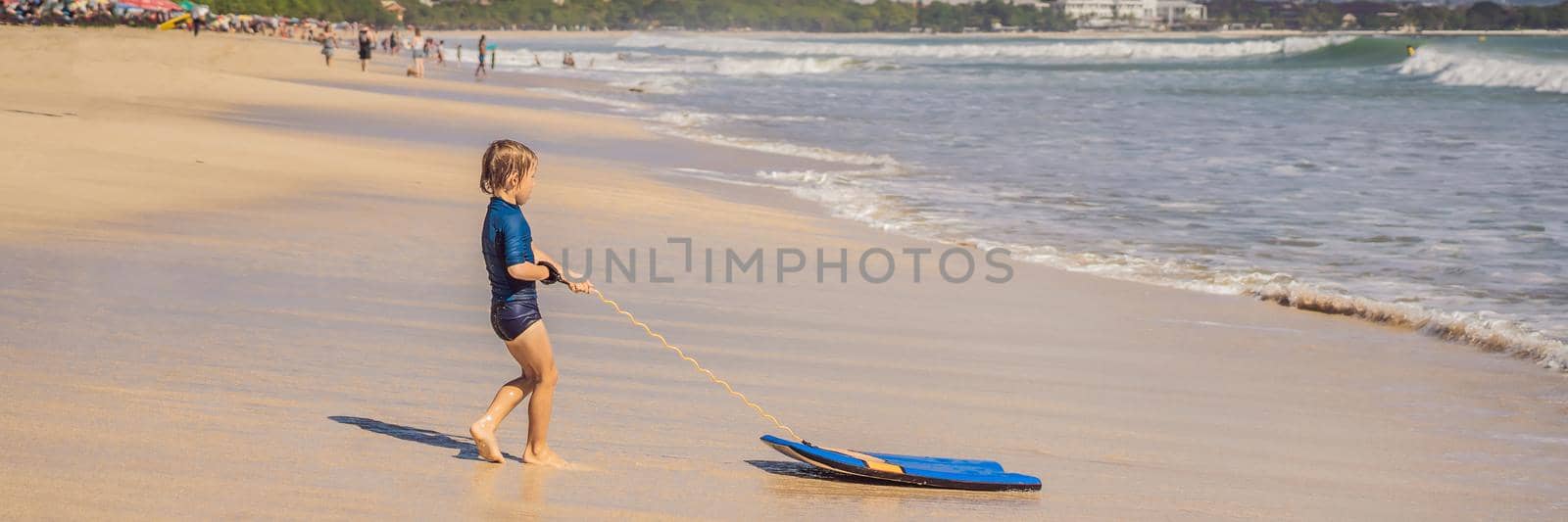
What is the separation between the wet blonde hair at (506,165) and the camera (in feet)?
14.2

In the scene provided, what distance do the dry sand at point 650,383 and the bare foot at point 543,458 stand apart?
68 millimetres

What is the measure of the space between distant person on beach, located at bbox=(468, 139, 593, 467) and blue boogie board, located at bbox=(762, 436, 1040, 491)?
2.30 ft

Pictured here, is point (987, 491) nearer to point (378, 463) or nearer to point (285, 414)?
point (378, 463)

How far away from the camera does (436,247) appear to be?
352 inches

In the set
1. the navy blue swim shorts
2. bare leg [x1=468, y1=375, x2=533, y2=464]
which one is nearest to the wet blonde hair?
the navy blue swim shorts

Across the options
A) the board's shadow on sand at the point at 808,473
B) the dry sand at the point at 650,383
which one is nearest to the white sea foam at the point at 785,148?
the dry sand at the point at 650,383

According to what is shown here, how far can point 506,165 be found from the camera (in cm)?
433

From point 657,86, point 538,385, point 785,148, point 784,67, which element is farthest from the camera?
point 784,67

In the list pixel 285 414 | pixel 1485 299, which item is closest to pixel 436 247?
pixel 285 414

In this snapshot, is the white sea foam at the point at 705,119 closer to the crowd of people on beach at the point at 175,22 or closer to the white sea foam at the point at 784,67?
the crowd of people on beach at the point at 175,22

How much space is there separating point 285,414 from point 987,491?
2255mm

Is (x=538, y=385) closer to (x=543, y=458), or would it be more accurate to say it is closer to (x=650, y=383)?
(x=543, y=458)

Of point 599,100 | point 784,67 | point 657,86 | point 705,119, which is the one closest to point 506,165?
point 705,119

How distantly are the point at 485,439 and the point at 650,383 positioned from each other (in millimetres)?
1420
